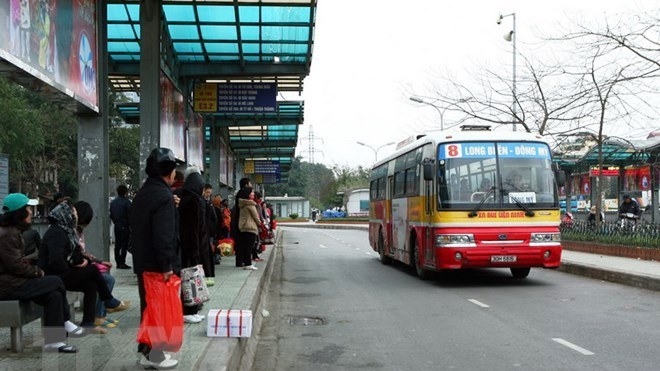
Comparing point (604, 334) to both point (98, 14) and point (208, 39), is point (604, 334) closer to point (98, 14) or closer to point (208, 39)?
point (98, 14)

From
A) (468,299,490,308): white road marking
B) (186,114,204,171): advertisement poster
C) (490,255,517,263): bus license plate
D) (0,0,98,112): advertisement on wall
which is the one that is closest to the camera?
(0,0,98,112): advertisement on wall

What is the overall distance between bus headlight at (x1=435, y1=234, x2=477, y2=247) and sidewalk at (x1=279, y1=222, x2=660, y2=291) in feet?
11.3

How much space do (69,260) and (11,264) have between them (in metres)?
1.09

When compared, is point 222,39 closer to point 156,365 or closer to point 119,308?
point 119,308

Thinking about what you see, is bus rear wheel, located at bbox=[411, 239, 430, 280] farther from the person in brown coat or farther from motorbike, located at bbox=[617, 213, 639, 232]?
motorbike, located at bbox=[617, 213, 639, 232]

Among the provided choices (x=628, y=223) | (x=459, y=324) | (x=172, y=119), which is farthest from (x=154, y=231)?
(x=628, y=223)

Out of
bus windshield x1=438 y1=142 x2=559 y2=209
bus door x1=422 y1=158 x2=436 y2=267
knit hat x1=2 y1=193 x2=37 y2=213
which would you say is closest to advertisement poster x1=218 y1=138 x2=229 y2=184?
bus door x1=422 y1=158 x2=436 y2=267

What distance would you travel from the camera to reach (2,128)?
29219mm

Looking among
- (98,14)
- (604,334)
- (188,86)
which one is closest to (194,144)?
(188,86)

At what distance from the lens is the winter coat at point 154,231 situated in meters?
5.20

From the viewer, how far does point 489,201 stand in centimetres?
1254

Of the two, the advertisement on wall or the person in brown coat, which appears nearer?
the advertisement on wall

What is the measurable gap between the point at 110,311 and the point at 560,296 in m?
→ 7.62

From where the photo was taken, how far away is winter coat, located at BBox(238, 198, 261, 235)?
46.0 ft
